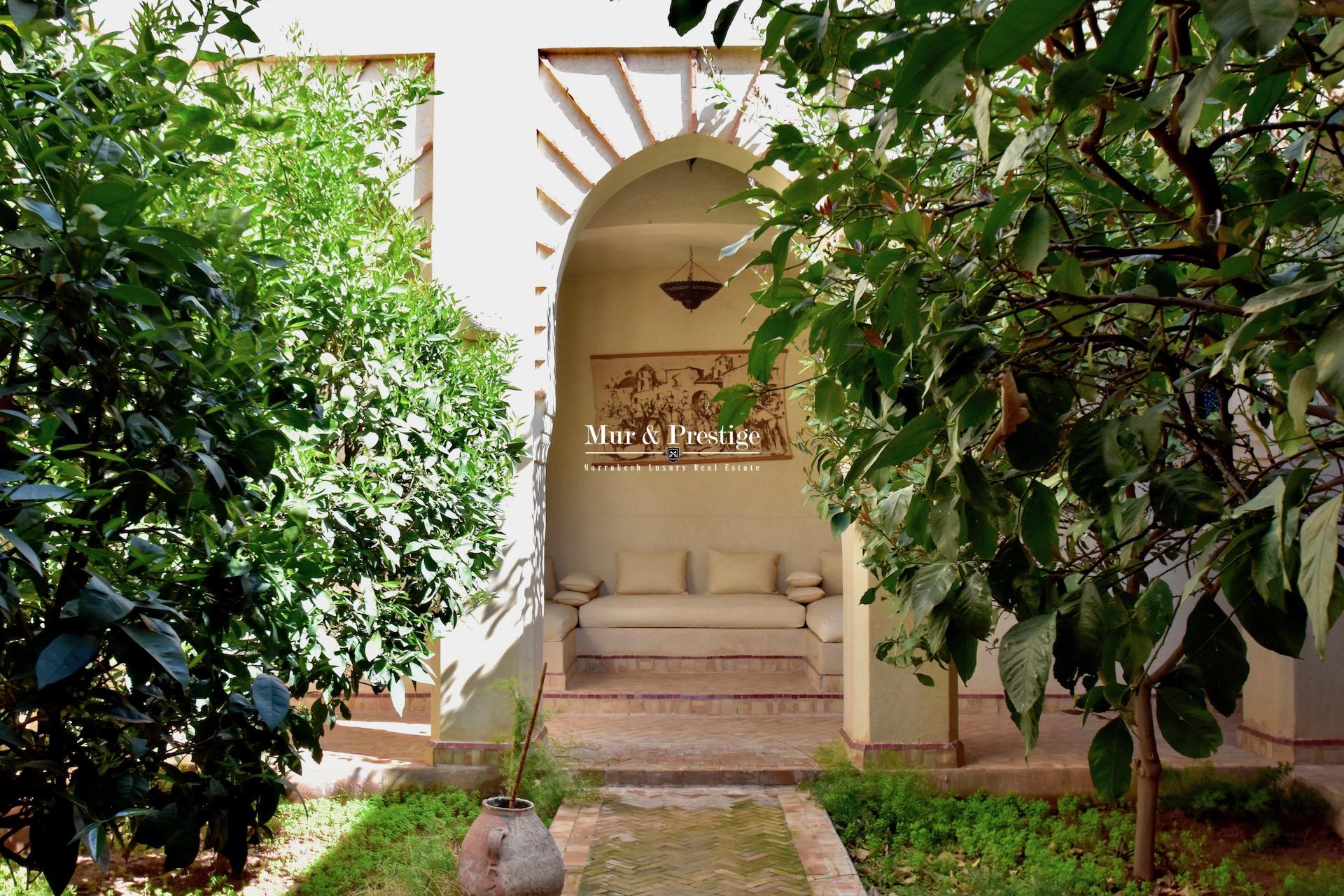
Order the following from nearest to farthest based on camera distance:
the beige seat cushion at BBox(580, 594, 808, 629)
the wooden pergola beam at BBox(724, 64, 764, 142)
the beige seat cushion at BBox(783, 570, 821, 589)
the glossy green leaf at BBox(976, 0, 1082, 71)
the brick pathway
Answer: the glossy green leaf at BBox(976, 0, 1082, 71) → the brick pathway → the wooden pergola beam at BBox(724, 64, 764, 142) → the beige seat cushion at BBox(580, 594, 808, 629) → the beige seat cushion at BBox(783, 570, 821, 589)

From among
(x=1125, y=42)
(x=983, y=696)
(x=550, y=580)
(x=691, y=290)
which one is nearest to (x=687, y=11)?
(x=1125, y=42)

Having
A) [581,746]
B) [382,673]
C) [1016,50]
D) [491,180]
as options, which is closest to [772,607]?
[581,746]

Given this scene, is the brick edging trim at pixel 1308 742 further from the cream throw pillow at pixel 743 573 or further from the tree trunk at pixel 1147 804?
the cream throw pillow at pixel 743 573

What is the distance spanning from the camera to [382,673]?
3.96m

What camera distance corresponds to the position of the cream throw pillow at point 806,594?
9969 mm

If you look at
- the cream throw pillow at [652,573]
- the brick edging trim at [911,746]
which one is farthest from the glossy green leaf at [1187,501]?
the cream throw pillow at [652,573]

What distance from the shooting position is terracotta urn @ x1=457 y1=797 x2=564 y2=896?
14.2ft

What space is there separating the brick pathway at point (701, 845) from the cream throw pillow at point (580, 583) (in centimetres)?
377

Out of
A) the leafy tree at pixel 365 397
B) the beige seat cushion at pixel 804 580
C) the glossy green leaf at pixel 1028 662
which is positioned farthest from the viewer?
the beige seat cushion at pixel 804 580

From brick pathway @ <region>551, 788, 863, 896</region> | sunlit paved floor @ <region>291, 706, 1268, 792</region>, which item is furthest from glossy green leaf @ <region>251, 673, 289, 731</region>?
sunlit paved floor @ <region>291, 706, 1268, 792</region>

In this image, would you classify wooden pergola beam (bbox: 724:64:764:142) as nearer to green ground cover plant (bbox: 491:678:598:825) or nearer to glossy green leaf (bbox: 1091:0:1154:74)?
green ground cover plant (bbox: 491:678:598:825)

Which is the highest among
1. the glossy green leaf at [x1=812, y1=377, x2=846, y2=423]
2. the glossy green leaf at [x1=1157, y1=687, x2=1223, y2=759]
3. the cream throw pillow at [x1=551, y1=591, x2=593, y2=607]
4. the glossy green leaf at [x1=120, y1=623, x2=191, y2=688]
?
the glossy green leaf at [x1=812, y1=377, x2=846, y2=423]

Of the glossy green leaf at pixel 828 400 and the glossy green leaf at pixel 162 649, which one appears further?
the glossy green leaf at pixel 828 400

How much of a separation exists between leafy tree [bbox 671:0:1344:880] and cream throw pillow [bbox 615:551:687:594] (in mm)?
9025
